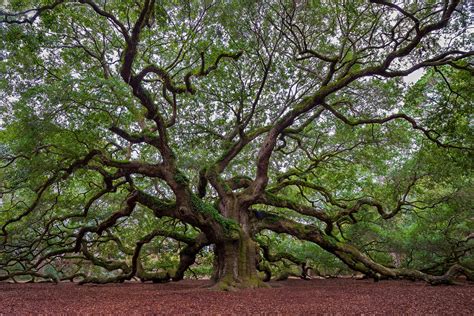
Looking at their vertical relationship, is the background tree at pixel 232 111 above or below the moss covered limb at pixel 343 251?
above

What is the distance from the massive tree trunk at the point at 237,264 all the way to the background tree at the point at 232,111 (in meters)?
0.04

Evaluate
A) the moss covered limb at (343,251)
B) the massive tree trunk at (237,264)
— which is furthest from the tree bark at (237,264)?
the moss covered limb at (343,251)

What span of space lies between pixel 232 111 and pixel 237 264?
5029 mm

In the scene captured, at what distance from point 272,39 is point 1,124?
26.2ft

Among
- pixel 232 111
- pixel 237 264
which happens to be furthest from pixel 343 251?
pixel 232 111

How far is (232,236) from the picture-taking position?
345 inches

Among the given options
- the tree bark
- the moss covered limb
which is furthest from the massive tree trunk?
the moss covered limb

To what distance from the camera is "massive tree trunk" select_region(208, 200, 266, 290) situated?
8431 millimetres

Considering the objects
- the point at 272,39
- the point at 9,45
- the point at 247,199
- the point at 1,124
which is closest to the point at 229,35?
the point at 272,39

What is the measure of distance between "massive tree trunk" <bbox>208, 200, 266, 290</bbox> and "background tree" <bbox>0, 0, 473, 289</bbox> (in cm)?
4

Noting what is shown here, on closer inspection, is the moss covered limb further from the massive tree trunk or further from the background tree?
the massive tree trunk

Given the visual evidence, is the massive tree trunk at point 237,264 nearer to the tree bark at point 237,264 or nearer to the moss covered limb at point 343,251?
the tree bark at point 237,264

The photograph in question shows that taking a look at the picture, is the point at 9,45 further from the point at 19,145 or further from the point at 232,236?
the point at 232,236

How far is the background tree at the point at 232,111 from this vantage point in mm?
7457
